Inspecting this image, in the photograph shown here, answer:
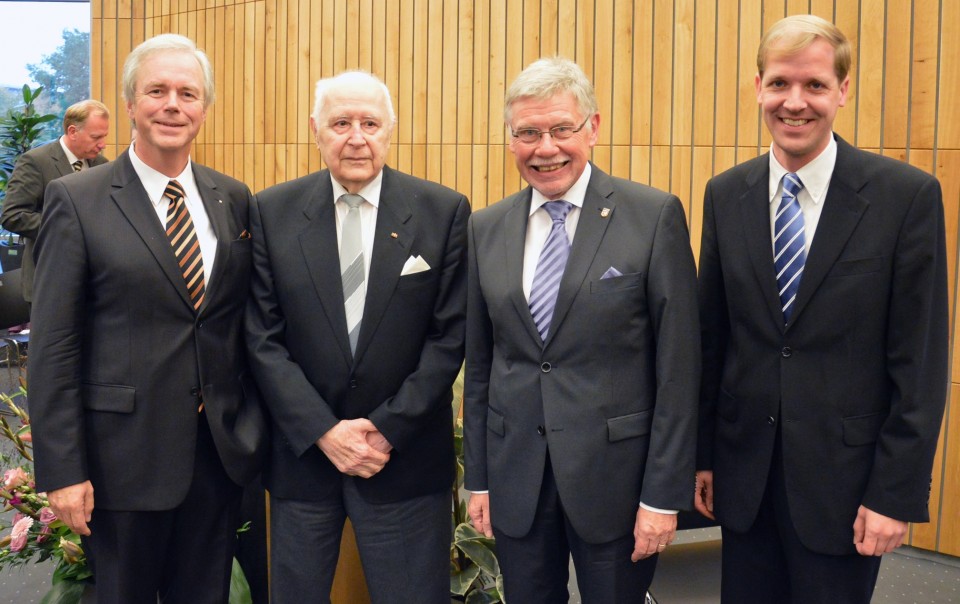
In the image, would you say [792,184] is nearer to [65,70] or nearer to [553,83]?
[553,83]

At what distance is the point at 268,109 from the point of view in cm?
686

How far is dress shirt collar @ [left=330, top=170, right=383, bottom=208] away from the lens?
7.18 feet

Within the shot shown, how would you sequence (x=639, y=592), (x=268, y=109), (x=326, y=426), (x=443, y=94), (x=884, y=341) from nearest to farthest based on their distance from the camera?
1. (x=884, y=341)
2. (x=639, y=592)
3. (x=326, y=426)
4. (x=443, y=94)
5. (x=268, y=109)

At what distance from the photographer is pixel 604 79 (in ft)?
15.1

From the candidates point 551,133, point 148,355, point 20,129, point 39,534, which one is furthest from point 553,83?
point 20,129

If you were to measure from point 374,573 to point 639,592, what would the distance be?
66 cm

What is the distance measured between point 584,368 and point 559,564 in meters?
0.46

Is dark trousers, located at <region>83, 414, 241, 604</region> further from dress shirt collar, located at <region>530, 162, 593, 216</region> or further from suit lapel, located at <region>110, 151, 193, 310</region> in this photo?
dress shirt collar, located at <region>530, 162, 593, 216</region>

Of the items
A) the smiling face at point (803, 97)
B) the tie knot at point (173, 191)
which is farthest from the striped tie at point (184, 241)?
the smiling face at point (803, 97)

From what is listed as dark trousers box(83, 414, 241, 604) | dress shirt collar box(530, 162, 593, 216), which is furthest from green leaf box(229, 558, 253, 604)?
dress shirt collar box(530, 162, 593, 216)

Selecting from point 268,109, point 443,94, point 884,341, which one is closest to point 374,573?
point 884,341

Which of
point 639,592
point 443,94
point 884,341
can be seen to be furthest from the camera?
point 443,94

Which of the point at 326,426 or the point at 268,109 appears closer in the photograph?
the point at 326,426

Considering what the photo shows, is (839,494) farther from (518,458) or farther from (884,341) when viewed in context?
(518,458)
